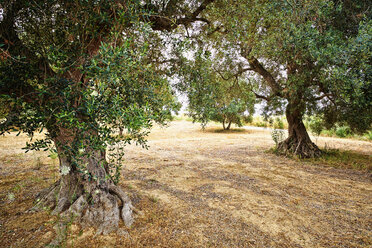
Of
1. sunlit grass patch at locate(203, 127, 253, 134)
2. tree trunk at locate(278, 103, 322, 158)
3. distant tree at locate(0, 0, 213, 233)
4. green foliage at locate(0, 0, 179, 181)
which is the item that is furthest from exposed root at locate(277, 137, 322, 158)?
sunlit grass patch at locate(203, 127, 253, 134)

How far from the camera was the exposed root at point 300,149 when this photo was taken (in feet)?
33.0

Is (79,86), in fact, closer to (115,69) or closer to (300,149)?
(115,69)

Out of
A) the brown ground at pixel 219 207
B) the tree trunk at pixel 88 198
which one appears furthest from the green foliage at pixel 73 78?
the brown ground at pixel 219 207

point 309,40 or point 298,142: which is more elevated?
point 309,40

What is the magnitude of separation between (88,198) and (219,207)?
293 centimetres

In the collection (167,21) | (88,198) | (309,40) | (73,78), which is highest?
(167,21)

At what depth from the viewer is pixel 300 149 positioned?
33.7ft

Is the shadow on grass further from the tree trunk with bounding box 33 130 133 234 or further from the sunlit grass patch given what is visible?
the sunlit grass patch

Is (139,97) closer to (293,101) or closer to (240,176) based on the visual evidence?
(240,176)

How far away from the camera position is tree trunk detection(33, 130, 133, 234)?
3.60 metres

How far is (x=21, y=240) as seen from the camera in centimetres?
309

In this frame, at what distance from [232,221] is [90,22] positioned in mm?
4525

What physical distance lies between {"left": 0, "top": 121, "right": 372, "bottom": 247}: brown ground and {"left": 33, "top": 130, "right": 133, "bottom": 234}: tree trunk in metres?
0.24

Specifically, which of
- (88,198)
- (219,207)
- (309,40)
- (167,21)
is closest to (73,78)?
A: (88,198)
